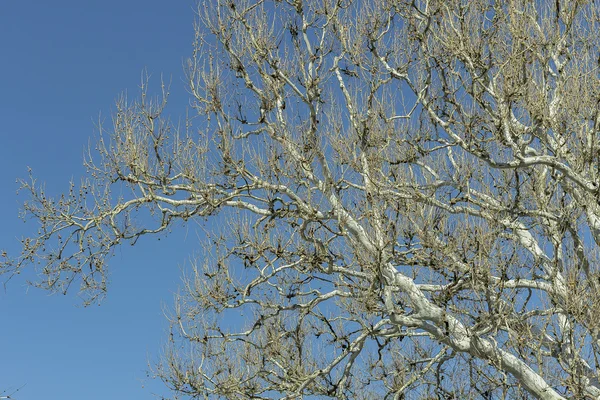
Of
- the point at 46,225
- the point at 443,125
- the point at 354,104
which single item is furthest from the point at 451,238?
the point at 46,225

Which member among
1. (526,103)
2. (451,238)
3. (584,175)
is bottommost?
(451,238)

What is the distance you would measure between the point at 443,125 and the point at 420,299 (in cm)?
265

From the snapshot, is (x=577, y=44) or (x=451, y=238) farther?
(x=577, y=44)

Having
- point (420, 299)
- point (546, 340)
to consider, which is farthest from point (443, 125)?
point (546, 340)

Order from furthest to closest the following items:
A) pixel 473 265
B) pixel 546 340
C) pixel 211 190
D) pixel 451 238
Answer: pixel 211 190 < pixel 546 340 < pixel 451 238 < pixel 473 265

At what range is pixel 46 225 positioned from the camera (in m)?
12.2

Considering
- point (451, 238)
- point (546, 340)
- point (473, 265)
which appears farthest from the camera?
point (546, 340)

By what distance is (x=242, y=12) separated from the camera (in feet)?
41.0

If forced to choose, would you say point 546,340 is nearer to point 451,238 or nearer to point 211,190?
point 451,238

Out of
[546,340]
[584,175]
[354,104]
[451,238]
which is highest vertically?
[354,104]

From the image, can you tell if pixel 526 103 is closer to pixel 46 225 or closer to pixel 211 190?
pixel 211 190

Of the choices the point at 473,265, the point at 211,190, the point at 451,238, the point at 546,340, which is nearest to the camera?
the point at 473,265

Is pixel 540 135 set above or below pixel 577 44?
below

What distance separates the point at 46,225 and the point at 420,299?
605 centimetres
